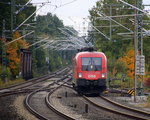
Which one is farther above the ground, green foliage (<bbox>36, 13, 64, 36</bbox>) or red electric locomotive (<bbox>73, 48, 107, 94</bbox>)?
green foliage (<bbox>36, 13, 64, 36</bbox>)

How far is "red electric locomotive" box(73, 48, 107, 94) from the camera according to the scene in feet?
86.1

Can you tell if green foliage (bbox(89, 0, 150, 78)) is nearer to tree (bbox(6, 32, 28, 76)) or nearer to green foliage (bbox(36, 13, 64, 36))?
tree (bbox(6, 32, 28, 76))

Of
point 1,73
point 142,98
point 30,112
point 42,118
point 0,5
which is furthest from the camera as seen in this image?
point 0,5

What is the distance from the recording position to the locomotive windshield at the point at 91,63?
26578 mm

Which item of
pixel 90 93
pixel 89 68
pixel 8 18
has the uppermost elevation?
pixel 8 18

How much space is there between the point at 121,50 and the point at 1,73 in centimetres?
1754

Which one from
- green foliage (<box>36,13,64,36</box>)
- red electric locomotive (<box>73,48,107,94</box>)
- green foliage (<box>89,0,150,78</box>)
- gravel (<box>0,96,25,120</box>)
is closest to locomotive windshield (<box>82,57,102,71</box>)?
red electric locomotive (<box>73,48,107,94</box>)

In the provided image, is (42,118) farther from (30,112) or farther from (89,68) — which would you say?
(89,68)

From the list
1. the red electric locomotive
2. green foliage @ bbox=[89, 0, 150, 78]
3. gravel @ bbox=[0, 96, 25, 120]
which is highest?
green foliage @ bbox=[89, 0, 150, 78]

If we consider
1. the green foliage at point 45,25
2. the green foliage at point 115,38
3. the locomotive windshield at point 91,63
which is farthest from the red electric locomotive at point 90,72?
the green foliage at point 45,25

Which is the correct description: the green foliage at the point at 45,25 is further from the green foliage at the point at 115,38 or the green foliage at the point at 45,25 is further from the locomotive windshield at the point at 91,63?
the locomotive windshield at the point at 91,63

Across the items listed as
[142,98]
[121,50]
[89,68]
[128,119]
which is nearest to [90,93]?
[89,68]

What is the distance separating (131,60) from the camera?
45.2 metres

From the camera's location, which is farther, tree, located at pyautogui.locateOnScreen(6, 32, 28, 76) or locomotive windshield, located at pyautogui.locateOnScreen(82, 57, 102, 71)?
tree, located at pyautogui.locateOnScreen(6, 32, 28, 76)
